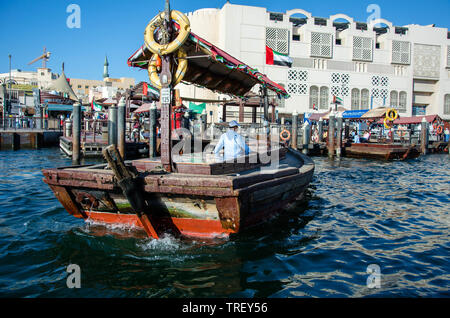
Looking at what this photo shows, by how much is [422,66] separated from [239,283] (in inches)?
1738

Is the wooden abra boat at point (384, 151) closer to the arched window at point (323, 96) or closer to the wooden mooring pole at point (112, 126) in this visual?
the wooden mooring pole at point (112, 126)

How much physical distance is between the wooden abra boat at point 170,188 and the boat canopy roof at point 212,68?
14cm

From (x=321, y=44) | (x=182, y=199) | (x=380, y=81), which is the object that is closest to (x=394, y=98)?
(x=380, y=81)

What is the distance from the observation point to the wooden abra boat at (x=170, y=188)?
165 inches

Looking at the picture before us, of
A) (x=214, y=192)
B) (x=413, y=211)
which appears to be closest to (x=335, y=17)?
(x=413, y=211)

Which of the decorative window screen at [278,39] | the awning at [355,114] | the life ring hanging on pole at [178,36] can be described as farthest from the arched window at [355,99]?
the life ring hanging on pole at [178,36]

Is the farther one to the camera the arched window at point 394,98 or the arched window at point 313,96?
the arched window at point 394,98

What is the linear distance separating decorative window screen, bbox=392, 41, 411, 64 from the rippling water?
36.2 metres

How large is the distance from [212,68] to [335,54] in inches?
1293

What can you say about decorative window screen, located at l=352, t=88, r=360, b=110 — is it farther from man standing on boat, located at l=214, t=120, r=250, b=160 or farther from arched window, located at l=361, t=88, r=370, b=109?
man standing on boat, located at l=214, t=120, r=250, b=160

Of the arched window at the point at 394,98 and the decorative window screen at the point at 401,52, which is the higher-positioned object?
the decorative window screen at the point at 401,52

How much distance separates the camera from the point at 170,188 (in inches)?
169

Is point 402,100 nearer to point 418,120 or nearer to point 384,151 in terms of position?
point 418,120

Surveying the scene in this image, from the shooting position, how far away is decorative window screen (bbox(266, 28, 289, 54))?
34031mm
